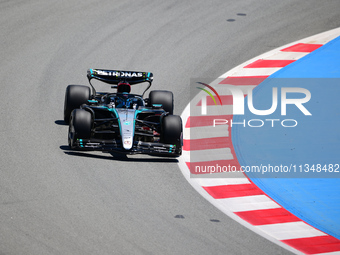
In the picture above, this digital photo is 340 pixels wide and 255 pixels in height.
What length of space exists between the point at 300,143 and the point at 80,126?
4813mm

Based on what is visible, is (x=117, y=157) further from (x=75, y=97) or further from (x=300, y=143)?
(x=300, y=143)

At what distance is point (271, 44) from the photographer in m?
18.9

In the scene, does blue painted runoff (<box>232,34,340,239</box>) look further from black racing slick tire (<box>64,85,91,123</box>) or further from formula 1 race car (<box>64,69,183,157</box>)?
black racing slick tire (<box>64,85,91,123</box>)

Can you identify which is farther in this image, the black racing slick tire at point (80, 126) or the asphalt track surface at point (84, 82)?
the black racing slick tire at point (80, 126)

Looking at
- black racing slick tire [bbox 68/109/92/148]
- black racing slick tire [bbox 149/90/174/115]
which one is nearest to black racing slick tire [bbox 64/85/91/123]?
black racing slick tire [bbox 68/109/92/148]

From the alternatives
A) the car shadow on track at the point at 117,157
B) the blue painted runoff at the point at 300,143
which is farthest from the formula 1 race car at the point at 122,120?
the blue painted runoff at the point at 300,143

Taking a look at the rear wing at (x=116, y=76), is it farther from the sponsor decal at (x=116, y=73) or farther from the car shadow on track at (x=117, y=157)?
the car shadow on track at (x=117, y=157)

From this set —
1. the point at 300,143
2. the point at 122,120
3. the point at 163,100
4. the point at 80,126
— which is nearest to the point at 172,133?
the point at 122,120

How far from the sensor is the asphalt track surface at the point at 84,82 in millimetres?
9289

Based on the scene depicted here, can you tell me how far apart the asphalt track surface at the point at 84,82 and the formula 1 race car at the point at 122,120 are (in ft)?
1.18

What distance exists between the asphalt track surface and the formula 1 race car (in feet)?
1.18

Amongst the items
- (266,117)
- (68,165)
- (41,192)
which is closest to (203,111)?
(266,117)

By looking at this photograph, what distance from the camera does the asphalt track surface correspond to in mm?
9289

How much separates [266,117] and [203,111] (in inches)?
60.0
